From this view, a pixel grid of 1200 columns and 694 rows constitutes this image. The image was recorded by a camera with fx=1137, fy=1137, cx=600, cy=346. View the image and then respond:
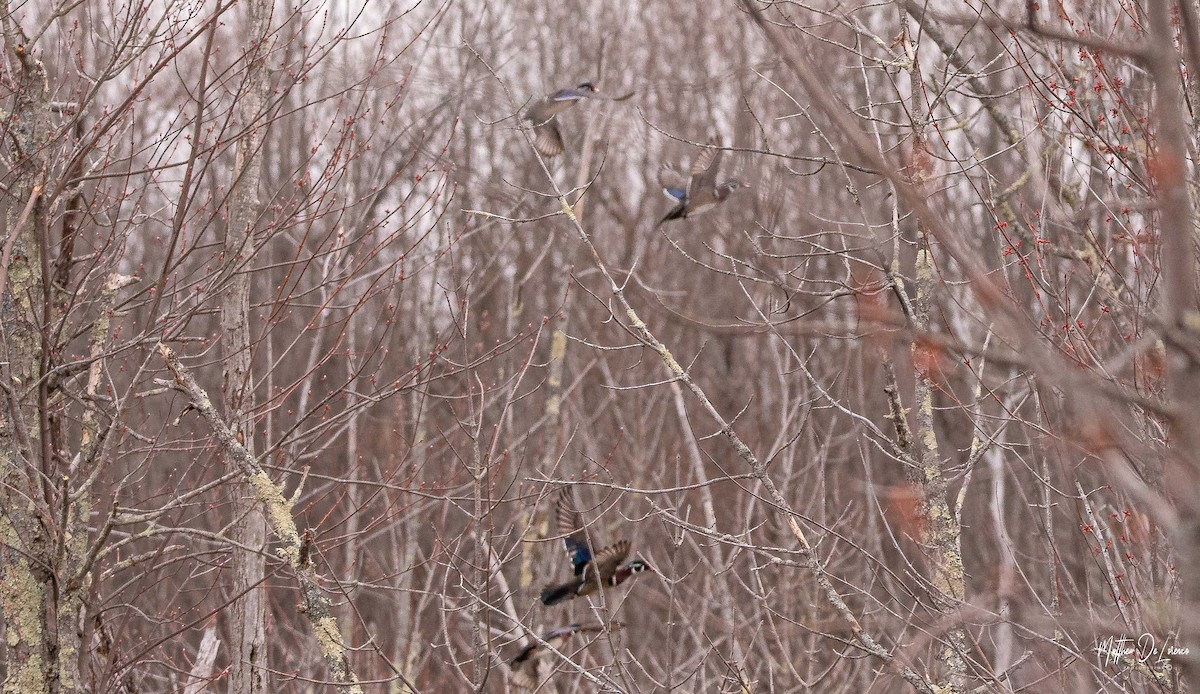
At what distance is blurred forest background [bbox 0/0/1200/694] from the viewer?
8.00 ft

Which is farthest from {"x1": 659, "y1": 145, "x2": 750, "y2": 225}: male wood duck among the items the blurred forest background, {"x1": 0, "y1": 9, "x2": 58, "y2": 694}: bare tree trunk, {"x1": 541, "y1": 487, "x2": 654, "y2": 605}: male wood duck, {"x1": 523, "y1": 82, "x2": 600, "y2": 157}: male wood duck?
{"x1": 0, "y1": 9, "x2": 58, "y2": 694}: bare tree trunk

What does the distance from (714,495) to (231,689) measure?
24.7 ft

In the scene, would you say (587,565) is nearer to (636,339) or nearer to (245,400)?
(636,339)

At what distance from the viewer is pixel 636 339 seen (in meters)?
6.31

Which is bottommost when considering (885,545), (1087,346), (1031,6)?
(885,545)

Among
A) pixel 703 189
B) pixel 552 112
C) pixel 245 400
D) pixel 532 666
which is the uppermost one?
pixel 552 112

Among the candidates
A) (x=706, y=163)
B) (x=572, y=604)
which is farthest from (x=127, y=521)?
(x=572, y=604)

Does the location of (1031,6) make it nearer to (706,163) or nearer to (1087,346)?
(1087,346)

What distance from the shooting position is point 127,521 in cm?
426

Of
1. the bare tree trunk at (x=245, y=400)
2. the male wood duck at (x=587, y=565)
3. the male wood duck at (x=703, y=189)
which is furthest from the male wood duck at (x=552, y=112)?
the male wood duck at (x=587, y=565)

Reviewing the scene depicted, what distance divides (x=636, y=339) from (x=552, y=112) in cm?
135

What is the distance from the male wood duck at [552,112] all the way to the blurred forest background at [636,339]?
183mm

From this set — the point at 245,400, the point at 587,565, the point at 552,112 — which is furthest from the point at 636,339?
the point at 245,400

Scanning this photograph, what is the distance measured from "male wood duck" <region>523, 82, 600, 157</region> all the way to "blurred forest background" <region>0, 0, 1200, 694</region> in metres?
0.18
